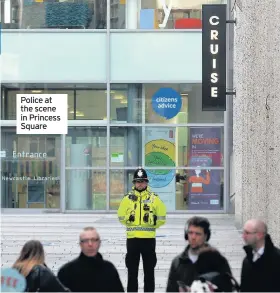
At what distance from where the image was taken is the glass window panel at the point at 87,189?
2862cm

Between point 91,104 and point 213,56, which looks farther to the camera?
point 91,104

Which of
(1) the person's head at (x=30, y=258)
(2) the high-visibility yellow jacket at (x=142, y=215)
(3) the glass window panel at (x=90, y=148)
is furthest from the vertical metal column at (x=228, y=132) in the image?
(1) the person's head at (x=30, y=258)

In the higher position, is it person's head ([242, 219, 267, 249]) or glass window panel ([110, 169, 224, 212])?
person's head ([242, 219, 267, 249])

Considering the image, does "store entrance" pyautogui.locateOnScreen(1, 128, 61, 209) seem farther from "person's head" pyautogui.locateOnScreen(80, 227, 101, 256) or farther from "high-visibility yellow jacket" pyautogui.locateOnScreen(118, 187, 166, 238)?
"person's head" pyautogui.locateOnScreen(80, 227, 101, 256)

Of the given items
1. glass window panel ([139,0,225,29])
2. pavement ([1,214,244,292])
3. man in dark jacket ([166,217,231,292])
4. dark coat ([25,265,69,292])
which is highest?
glass window panel ([139,0,225,29])

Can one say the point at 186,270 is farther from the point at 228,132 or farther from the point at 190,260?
the point at 228,132

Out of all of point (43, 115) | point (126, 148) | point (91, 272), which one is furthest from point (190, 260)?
point (126, 148)

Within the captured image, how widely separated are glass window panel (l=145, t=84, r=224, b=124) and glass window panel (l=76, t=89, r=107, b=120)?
135 centimetres

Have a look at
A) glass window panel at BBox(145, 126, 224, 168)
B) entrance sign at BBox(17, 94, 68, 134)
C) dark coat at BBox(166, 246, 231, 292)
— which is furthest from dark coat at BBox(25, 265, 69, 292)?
glass window panel at BBox(145, 126, 224, 168)

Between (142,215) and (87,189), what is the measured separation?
16586 millimetres

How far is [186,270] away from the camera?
752cm

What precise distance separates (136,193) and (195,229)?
4.69 meters

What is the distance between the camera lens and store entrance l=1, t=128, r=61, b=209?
2867cm

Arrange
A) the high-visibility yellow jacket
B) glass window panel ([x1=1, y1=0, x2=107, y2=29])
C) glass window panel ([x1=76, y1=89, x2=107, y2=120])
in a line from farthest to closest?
glass window panel ([x1=1, y1=0, x2=107, y2=29]) < glass window panel ([x1=76, y1=89, x2=107, y2=120]) < the high-visibility yellow jacket
